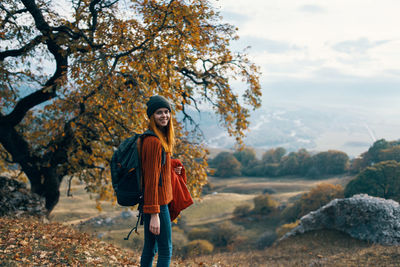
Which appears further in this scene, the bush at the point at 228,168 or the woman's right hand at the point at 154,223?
the bush at the point at 228,168

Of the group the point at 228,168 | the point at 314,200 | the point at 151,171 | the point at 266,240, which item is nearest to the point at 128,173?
the point at 151,171

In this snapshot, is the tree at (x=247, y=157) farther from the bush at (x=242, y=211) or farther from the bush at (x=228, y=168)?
the bush at (x=242, y=211)

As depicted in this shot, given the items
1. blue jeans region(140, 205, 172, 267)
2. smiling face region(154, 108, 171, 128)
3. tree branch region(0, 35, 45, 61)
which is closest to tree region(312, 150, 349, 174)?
tree branch region(0, 35, 45, 61)

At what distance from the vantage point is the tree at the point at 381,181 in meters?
35.8

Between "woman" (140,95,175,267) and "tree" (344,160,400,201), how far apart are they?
129 ft

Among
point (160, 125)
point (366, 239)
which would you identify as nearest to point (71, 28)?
point (160, 125)

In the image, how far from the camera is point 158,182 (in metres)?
3.78

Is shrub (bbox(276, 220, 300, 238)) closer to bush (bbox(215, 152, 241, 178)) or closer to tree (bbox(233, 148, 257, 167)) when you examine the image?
bush (bbox(215, 152, 241, 178))

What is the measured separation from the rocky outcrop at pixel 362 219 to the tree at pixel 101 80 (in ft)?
28.4

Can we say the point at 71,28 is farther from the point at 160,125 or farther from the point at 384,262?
the point at 384,262

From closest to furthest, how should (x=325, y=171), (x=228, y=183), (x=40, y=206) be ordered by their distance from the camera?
(x=40, y=206), (x=325, y=171), (x=228, y=183)

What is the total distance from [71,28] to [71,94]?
2697mm

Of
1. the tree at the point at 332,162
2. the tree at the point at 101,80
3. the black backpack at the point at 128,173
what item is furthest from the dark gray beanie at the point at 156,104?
the tree at the point at 332,162

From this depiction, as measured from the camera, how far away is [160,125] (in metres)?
4.00
